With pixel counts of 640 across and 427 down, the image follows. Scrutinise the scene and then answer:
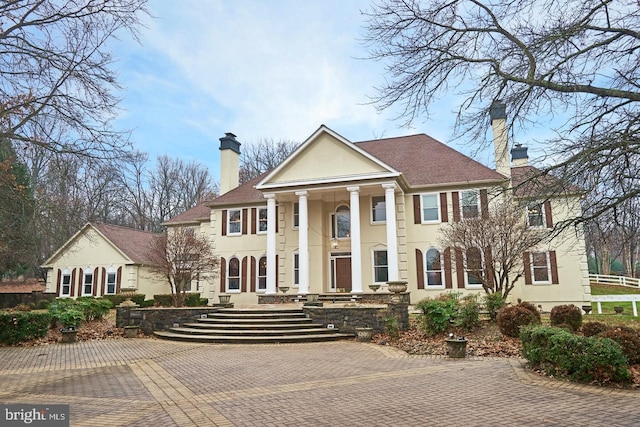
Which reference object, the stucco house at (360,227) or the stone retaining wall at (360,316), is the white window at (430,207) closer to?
the stucco house at (360,227)

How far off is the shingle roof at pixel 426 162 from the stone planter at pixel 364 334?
9803 mm

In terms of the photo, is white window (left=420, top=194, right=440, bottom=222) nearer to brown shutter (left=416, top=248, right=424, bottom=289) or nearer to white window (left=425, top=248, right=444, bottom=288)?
white window (left=425, top=248, right=444, bottom=288)

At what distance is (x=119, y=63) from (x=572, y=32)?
8593 mm

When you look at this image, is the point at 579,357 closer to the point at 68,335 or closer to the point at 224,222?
the point at 68,335

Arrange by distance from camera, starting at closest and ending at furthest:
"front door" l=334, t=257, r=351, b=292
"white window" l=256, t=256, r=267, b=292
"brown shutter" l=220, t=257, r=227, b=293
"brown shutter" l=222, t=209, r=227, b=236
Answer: "front door" l=334, t=257, r=351, b=292, "white window" l=256, t=256, r=267, b=292, "brown shutter" l=220, t=257, r=227, b=293, "brown shutter" l=222, t=209, r=227, b=236

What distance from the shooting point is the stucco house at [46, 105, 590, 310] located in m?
20.3

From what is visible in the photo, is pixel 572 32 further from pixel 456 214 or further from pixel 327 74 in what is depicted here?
pixel 456 214

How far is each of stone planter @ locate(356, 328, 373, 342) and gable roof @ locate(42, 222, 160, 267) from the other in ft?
58.1

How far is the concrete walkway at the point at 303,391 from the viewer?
5.32m

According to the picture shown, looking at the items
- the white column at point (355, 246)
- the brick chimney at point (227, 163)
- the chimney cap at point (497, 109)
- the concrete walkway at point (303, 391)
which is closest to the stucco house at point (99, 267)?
the brick chimney at point (227, 163)

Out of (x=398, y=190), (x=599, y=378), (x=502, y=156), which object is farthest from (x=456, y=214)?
(x=599, y=378)

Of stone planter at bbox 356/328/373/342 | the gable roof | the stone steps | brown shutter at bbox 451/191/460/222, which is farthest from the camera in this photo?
the gable roof

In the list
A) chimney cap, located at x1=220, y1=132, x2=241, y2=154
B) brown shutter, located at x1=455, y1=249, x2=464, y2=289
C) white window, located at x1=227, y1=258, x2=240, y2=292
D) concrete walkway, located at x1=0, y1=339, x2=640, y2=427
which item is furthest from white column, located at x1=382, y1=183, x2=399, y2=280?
chimney cap, located at x1=220, y1=132, x2=241, y2=154

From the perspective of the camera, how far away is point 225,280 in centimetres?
2478
